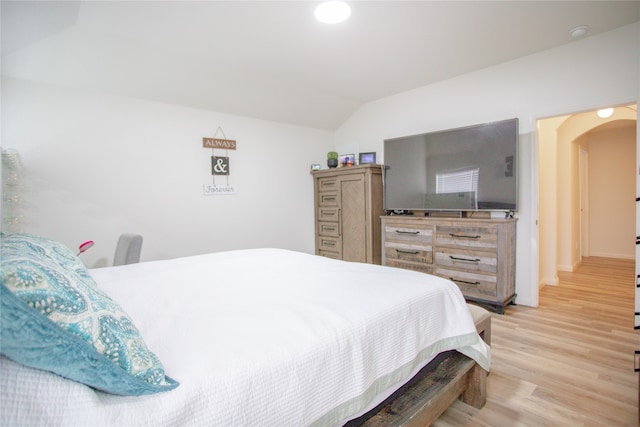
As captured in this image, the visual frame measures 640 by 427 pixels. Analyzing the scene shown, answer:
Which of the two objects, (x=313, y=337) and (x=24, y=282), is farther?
(x=313, y=337)

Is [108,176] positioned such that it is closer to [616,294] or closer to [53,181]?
[53,181]

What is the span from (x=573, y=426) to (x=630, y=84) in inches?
108

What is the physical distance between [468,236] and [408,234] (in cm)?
66

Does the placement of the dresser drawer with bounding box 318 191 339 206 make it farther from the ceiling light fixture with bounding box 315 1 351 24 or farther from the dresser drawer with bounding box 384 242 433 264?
the ceiling light fixture with bounding box 315 1 351 24

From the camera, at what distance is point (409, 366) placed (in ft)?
4.03

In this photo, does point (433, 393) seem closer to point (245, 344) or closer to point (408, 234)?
point (245, 344)

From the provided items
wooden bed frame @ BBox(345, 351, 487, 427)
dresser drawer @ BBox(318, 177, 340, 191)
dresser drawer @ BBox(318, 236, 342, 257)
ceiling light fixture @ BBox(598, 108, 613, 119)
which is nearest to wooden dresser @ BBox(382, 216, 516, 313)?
dresser drawer @ BBox(318, 236, 342, 257)

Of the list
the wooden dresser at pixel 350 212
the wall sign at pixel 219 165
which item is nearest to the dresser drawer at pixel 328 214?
the wooden dresser at pixel 350 212

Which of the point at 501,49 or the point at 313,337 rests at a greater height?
the point at 501,49

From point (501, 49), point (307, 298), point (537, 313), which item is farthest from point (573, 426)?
point (501, 49)

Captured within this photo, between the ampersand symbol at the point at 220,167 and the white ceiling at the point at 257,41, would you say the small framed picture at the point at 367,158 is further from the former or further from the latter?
the ampersand symbol at the point at 220,167

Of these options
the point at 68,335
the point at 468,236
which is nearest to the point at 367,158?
the point at 468,236

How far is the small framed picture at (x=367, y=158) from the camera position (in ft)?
13.9

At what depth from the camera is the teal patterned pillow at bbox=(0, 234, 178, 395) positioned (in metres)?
0.56
